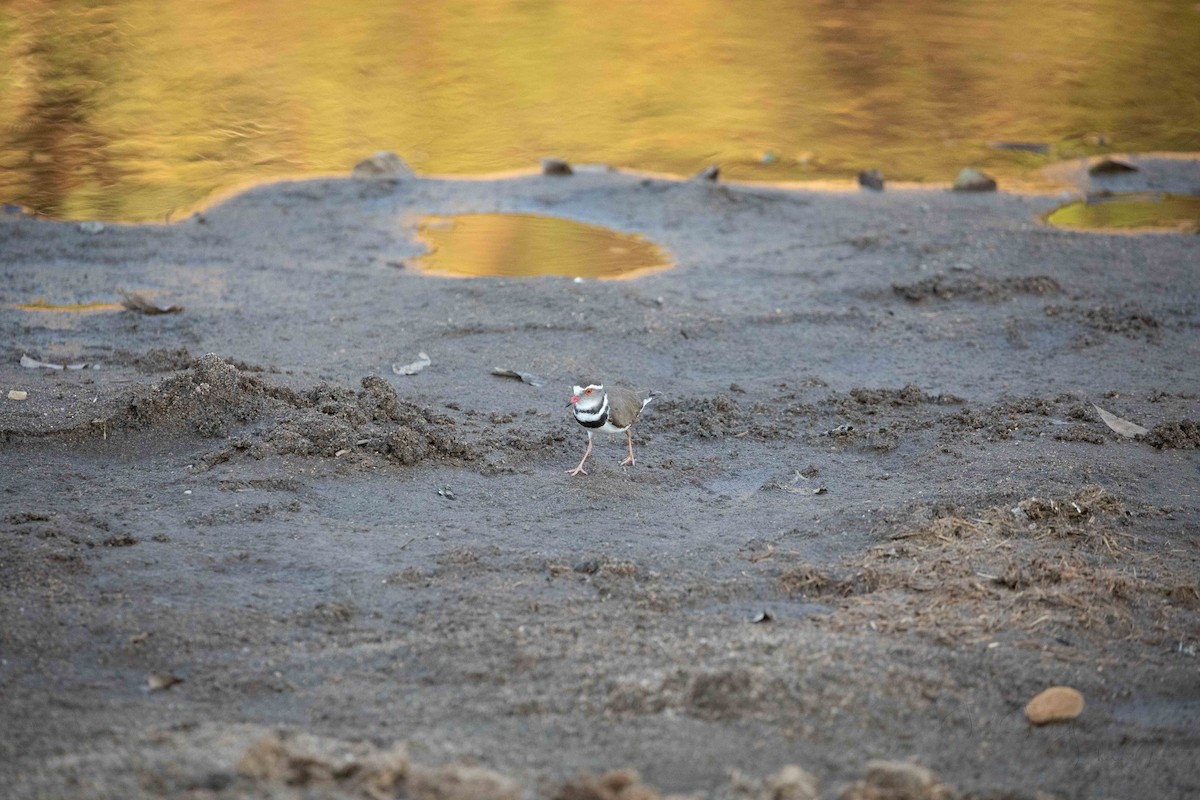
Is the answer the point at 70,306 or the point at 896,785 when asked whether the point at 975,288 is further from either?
the point at 70,306

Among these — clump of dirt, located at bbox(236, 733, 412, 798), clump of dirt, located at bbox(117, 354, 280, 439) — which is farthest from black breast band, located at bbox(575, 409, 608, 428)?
clump of dirt, located at bbox(236, 733, 412, 798)

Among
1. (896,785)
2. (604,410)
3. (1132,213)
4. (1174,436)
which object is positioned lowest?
(1132,213)

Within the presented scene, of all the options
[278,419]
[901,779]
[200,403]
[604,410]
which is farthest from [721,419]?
[901,779]

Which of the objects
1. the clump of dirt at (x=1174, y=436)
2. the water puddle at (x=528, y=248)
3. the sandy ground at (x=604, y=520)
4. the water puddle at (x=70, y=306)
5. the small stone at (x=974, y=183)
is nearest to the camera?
the sandy ground at (x=604, y=520)

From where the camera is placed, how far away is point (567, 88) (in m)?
15.3

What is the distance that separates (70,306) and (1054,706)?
6454mm

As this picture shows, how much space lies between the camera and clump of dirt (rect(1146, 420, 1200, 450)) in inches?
228

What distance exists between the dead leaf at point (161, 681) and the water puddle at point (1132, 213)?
27.7 ft

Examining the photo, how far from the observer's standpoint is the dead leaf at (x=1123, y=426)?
5.91 m

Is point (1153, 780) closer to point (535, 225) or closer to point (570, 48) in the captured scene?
point (535, 225)

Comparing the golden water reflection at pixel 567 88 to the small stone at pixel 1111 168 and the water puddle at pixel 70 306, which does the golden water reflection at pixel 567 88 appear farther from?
the water puddle at pixel 70 306

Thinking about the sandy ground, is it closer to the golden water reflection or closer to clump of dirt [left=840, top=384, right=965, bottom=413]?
clump of dirt [left=840, top=384, right=965, bottom=413]

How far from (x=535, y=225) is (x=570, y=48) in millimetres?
8547

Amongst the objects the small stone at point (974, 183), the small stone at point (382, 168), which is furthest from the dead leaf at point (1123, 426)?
the small stone at point (382, 168)
